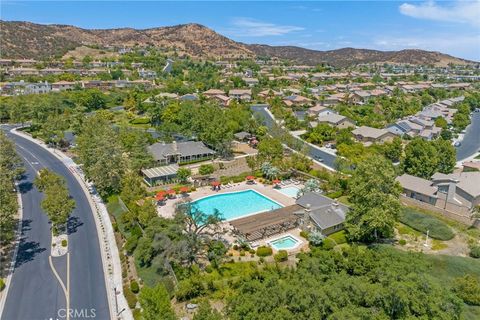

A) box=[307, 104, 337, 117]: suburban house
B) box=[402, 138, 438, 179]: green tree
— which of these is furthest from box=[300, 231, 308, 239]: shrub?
box=[307, 104, 337, 117]: suburban house

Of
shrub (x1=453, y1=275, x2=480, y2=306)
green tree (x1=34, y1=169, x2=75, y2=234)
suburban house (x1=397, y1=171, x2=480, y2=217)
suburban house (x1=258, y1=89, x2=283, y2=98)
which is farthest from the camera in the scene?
suburban house (x1=258, y1=89, x2=283, y2=98)

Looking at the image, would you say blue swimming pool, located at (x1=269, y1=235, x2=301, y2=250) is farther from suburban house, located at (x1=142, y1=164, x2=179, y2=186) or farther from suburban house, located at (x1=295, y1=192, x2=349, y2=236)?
suburban house, located at (x1=142, y1=164, x2=179, y2=186)

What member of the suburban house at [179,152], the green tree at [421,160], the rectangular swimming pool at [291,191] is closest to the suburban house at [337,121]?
the green tree at [421,160]

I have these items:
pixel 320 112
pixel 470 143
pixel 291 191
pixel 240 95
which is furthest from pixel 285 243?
pixel 240 95

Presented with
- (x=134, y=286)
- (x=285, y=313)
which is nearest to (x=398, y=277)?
(x=285, y=313)

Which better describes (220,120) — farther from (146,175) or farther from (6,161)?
(6,161)

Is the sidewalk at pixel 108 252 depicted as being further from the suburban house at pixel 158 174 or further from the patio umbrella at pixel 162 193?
the suburban house at pixel 158 174
